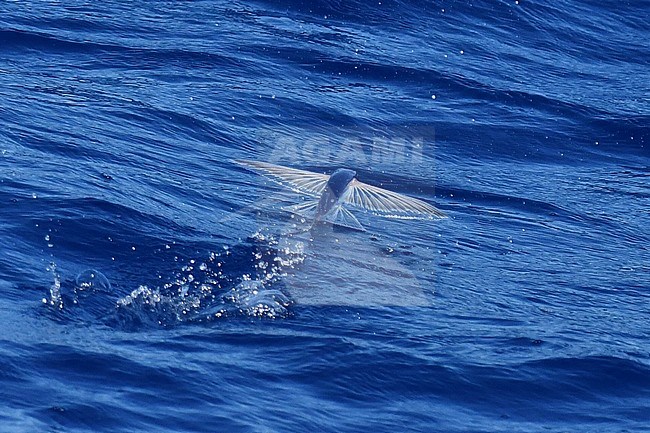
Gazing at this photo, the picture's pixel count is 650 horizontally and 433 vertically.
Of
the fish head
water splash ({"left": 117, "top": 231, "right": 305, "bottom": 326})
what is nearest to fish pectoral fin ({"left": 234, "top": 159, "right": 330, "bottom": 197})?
the fish head

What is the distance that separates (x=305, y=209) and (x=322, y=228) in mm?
323

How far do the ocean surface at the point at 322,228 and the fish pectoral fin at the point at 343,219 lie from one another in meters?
0.07

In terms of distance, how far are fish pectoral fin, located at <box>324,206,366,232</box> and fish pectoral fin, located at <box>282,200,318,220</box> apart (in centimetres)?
12

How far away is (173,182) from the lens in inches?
306

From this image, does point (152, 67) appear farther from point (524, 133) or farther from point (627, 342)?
point (627, 342)

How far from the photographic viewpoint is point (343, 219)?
23.9 ft

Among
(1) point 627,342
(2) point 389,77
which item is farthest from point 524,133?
(1) point 627,342

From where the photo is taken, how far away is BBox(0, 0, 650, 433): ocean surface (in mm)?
5242

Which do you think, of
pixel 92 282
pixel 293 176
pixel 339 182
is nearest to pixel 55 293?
pixel 92 282

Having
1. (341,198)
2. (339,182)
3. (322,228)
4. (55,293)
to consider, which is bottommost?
(55,293)

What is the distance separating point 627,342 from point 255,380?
2.10 m

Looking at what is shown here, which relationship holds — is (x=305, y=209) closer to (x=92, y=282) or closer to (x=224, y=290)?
(x=224, y=290)

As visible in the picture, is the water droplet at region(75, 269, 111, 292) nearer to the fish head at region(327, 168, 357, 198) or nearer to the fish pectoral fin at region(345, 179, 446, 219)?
the fish head at region(327, 168, 357, 198)

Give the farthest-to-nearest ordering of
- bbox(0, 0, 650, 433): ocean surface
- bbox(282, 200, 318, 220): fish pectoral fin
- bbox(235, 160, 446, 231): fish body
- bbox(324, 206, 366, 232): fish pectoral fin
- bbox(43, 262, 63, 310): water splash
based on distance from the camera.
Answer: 1. bbox(282, 200, 318, 220): fish pectoral fin
2. bbox(324, 206, 366, 232): fish pectoral fin
3. bbox(235, 160, 446, 231): fish body
4. bbox(43, 262, 63, 310): water splash
5. bbox(0, 0, 650, 433): ocean surface
